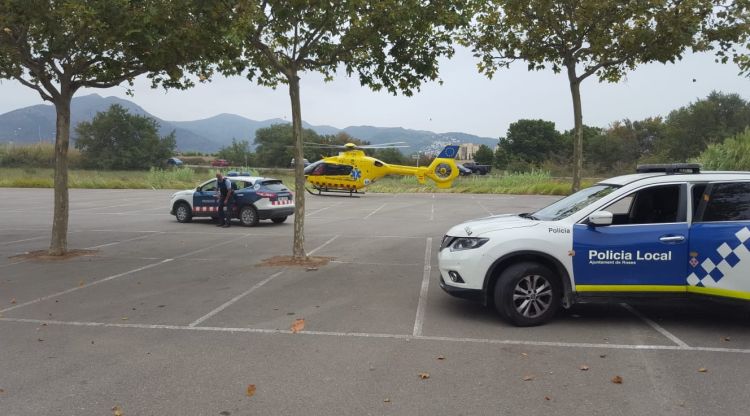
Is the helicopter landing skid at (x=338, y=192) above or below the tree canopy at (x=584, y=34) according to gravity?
below

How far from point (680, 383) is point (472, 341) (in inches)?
75.4

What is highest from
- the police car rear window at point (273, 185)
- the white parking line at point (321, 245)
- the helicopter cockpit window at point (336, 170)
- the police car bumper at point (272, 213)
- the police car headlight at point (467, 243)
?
the helicopter cockpit window at point (336, 170)

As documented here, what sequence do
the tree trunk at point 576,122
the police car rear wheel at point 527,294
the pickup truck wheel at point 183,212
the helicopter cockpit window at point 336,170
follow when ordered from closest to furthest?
the police car rear wheel at point 527,294 → the tree trunk at point 576,122 → the pickup truck wheel at point 183,212 → the helicopter cockpit window at point 336,170

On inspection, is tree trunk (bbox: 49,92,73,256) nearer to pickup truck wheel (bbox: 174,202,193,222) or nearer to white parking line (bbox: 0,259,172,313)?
white parking line (bbox: 0,259,172,313)

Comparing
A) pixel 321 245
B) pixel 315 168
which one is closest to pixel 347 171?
pixel 315 168

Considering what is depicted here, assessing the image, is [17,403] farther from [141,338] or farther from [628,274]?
[628,274]

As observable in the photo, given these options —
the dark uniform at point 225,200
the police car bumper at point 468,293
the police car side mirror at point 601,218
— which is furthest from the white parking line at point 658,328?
the dark uniform at point 225,200

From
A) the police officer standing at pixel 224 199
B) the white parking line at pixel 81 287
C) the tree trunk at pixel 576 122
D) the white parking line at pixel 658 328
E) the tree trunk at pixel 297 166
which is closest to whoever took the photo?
the white parking line at pixel 658 328

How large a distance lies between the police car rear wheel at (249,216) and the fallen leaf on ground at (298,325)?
454 inches

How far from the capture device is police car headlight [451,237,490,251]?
6.45 meters

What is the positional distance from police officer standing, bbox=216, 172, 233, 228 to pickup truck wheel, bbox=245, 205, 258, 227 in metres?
0.46

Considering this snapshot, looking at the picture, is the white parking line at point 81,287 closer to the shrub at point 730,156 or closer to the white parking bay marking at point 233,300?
the white parking bay marking at point 233,300

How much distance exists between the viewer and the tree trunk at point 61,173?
11609 mm

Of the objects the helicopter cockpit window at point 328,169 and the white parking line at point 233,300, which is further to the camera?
the helicopter cockpit window at point 328,169
